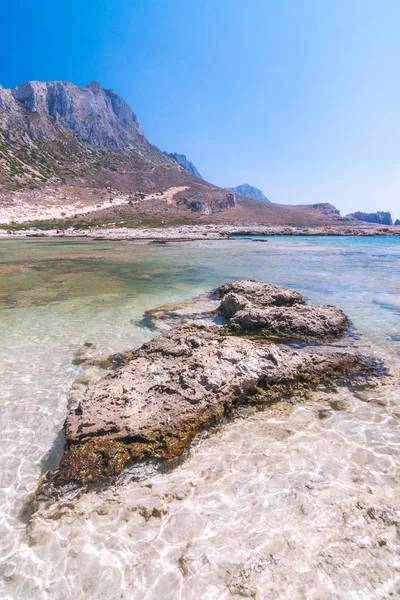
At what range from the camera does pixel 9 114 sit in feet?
346

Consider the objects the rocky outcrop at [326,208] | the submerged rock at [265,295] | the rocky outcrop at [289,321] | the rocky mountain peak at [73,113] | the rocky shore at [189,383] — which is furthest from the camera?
the rocky outcrop at [326,208]

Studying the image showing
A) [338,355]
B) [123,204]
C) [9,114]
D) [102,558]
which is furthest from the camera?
[9,114]

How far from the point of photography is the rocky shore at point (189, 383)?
191 inches

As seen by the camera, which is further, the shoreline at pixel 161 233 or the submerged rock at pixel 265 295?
the shoreline at pixel 161 233

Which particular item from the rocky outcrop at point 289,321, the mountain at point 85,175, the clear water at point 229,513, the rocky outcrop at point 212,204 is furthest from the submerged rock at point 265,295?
the rocky outcrop at point 212,204

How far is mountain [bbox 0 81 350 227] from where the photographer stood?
8238 centimetres

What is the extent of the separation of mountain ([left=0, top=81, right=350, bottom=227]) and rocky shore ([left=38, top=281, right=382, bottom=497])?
7317cm

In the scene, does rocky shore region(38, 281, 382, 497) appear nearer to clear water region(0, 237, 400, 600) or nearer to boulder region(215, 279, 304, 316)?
clear water region(0, 237, 400, 600)

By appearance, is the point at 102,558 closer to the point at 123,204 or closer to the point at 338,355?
the point at 338,355

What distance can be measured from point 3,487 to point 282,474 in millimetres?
4035

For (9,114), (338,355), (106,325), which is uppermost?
(9,114)

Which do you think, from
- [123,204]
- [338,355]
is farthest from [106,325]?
[123,204]

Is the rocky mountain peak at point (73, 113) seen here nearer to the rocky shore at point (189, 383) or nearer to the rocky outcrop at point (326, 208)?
the rocky outcrop at point (326, 208)

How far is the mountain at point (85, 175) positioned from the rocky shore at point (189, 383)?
240 ft
